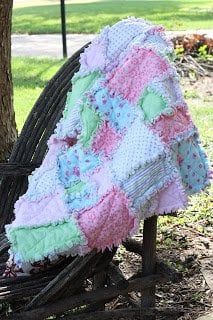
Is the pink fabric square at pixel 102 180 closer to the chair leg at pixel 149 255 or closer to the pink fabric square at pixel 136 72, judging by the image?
the chair leg at pixel 149 255

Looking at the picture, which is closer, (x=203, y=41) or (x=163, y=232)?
(x=163, y=232)

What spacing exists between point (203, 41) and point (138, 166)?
21.6ft

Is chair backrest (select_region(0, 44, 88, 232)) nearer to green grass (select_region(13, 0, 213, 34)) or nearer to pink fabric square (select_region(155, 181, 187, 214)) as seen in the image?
pink fabric square (select_region(155, 181, 187, 214))

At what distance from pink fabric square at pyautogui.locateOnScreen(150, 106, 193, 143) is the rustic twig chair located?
0.99 feet

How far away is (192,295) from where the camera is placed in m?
3.32

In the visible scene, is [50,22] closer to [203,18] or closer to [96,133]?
[203,18]

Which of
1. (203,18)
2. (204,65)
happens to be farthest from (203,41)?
(203,18)

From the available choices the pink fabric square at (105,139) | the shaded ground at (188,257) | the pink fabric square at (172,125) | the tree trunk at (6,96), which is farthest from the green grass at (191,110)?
the pink fabric square at (172,125)

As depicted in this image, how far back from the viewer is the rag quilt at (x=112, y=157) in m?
2.41

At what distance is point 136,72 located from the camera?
106 inches

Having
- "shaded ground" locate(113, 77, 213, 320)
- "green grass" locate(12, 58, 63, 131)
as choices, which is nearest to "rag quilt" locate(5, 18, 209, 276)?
"shaded ground" locate(113, 77, 213, 320)

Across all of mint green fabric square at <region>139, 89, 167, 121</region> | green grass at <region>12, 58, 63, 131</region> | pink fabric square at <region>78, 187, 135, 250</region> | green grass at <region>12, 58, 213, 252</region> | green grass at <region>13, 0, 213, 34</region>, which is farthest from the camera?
green grass at <region>13, 0, 213, 34</region>

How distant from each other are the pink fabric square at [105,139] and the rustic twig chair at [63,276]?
1.09ft

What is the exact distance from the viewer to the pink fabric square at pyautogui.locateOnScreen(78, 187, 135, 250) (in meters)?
2.40
